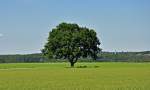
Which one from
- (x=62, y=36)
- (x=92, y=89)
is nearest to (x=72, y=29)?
(x=62, y=36)

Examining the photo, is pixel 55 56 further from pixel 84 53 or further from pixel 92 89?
pixel 92 89

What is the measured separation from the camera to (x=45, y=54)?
111 m

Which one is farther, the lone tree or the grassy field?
the lone tree

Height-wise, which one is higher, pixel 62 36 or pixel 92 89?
pixel 62 36

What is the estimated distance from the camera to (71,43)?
106062 mm

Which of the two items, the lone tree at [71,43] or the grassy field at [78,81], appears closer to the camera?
the grassy field at [78,81]

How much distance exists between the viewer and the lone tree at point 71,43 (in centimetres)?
10638

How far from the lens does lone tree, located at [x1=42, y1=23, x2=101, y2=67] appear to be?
106 m

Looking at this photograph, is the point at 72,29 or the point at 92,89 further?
the point at 72,29

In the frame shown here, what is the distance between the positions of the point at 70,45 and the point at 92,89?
76411 millimetres

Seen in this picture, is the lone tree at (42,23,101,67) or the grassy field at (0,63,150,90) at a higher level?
the lone tree at (42,23,101,67)

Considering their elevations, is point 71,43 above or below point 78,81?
above

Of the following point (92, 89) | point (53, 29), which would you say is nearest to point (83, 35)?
point (53, 29)

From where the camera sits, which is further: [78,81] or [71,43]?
[71,43]
